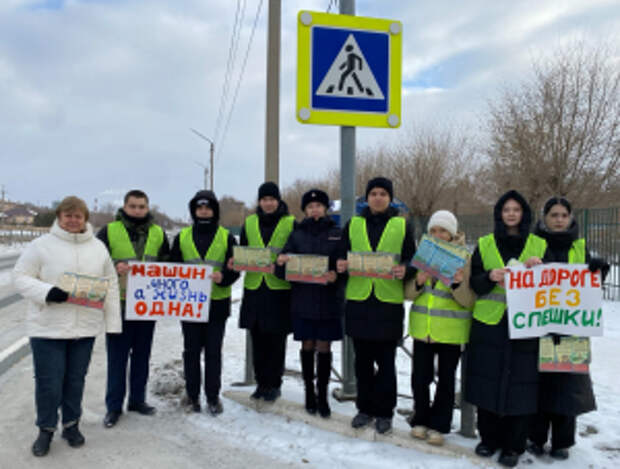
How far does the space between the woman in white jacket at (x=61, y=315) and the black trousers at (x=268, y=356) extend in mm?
1344

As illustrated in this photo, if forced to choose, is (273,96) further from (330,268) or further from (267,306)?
(267,306)

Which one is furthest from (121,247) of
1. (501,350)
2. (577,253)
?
(577,253)

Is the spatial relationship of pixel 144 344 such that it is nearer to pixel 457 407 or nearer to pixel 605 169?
pixel 457 407

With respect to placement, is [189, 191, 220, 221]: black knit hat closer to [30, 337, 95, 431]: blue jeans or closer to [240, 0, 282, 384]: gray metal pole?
[240, 0, 282, 384]: gray metal pole

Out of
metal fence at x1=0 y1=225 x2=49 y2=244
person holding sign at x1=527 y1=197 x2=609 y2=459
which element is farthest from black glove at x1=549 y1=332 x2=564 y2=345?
metal fence at x1=0 y1=225 x2=49 y2=244

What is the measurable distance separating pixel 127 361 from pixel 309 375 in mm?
1754

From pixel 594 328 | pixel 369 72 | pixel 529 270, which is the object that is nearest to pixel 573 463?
pixel 594 328

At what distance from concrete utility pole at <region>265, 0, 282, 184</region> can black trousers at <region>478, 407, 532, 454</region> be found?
3.27m

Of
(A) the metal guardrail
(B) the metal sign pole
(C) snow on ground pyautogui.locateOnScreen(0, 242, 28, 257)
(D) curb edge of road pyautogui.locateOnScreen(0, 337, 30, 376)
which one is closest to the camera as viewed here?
(B) the metal sign pole

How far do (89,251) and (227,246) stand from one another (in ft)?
4.17

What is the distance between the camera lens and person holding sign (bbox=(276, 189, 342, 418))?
13.8 ft

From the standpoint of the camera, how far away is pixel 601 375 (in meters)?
5.89

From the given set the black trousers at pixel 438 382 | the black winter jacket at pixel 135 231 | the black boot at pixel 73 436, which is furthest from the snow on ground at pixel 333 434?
the black winter jacket at pixel 135 231

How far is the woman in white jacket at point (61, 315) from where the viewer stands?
3691 mm
